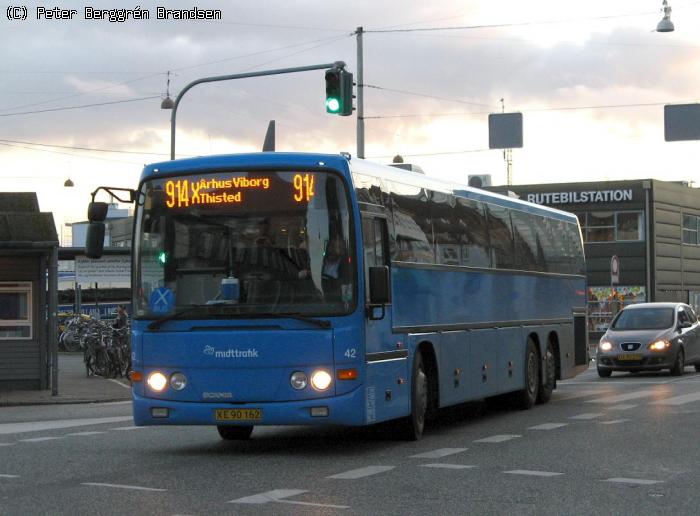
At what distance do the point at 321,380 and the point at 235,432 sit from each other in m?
2.59

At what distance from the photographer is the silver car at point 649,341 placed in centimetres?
3011

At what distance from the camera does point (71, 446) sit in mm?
15180

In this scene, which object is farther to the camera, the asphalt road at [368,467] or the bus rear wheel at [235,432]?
the bus rear wheel at [235,432]

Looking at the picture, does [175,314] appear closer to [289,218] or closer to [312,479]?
[289,218]

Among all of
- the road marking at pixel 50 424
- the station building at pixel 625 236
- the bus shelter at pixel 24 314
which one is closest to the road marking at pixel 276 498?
the road marking at pixel 50 424

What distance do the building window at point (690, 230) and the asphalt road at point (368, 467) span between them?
5676cm

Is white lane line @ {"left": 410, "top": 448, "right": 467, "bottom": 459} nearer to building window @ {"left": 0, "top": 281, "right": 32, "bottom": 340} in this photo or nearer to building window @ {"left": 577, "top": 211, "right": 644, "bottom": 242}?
building window @ {"left": 0, "top": 281, "right": 32, "bottom": 340}

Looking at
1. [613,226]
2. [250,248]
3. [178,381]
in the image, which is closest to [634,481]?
[250,248]

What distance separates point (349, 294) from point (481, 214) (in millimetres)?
5434

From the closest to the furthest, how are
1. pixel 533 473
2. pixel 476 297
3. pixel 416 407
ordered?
1. pixel 533 473
2. pixel 416 407
3. pixel 476 297

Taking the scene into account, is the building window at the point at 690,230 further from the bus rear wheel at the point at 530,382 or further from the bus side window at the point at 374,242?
the bus side window at the point at 374,242

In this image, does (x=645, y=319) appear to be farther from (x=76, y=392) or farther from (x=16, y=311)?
(x=16, y=311)

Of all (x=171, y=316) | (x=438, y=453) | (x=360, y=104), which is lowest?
(x=438, y=453)

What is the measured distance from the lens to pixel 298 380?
44.8 ft
